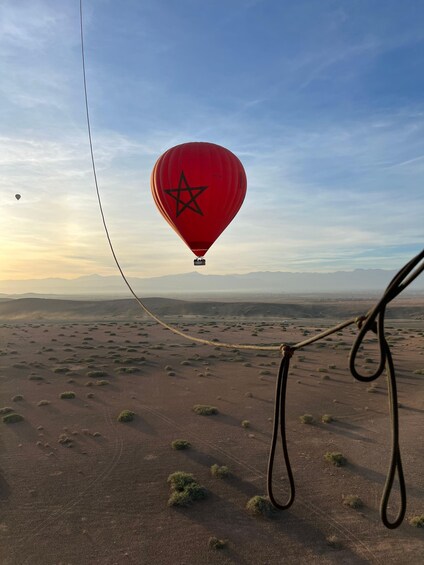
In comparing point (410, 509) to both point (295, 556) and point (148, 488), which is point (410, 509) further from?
point (148, 488)

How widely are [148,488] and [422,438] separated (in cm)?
1215

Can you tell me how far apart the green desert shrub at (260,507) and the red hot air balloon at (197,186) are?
28.8 ft

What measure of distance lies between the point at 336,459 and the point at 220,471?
181 inches

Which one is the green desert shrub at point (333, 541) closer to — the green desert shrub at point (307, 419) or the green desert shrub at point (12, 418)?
the green desert shrub at point (307, 419)

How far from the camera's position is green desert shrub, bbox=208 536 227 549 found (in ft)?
33.4

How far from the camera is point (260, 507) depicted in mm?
11719

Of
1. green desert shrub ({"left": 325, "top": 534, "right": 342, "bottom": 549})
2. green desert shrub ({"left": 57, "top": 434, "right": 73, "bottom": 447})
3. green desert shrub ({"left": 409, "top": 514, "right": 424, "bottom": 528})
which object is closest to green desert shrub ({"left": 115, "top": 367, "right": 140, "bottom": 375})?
green desert shrub ({"left": 57, "top": 434, "right": 73, "bottom": 447})

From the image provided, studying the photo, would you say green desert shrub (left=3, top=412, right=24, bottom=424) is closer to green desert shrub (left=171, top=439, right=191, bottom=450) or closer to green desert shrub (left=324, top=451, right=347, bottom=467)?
green desert shrub (left=171, top=439, right=191, bottom=450)

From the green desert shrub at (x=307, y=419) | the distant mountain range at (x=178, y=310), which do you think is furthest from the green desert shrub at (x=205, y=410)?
the distant mountain range at (x=178, y=310)

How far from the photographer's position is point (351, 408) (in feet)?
70.0

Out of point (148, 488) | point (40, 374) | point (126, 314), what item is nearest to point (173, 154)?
point (148, 488)

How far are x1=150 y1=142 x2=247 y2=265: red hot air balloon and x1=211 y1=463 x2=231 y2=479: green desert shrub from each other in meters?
7.93

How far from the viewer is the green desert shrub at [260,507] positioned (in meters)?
11.6

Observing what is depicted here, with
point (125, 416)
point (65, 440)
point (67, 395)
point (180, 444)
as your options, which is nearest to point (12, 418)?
point (65, 440)
